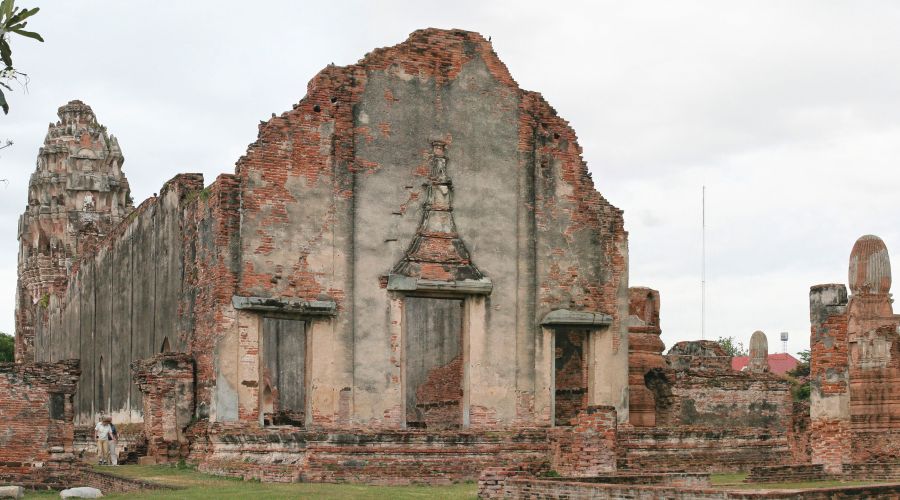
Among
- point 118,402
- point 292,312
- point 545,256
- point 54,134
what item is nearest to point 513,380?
point 545,256

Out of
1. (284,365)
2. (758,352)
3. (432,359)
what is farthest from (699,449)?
(758,352)

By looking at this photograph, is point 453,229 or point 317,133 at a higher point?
point 317,133

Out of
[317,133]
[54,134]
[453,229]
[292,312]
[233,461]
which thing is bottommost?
[233,461]

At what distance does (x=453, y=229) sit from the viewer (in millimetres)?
21812

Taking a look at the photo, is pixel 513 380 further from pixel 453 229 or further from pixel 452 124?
pixel 452 124

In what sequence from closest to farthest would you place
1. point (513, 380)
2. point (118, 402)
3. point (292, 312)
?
point (292, 312) → point (513, 380) → point (118, 402)

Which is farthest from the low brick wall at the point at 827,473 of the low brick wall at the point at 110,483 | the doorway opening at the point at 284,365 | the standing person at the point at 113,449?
the doorway opening at the point at 284,365

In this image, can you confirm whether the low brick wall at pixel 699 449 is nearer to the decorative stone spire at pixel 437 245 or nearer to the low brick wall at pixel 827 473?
the low brick wall at pixel 827 473

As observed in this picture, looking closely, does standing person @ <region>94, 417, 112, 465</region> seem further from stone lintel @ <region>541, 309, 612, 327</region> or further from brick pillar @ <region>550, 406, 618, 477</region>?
brick pillar @ <region>550, 406, 618, 477</region>

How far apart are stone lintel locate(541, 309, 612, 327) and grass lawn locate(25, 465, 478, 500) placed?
4.51 metres

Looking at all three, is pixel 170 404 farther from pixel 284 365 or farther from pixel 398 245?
pixel 284 365

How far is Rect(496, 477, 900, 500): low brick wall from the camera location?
1227 cm

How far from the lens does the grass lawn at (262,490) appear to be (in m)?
15.2

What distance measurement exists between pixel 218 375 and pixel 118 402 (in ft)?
28.5
